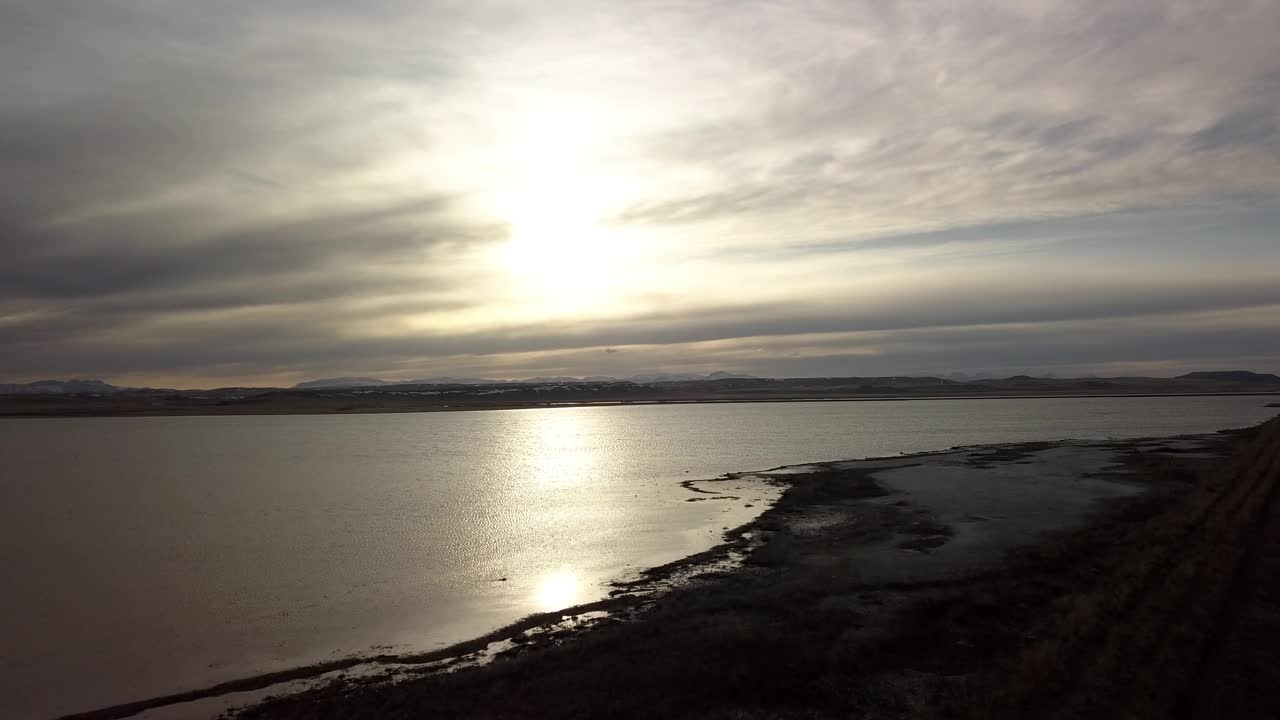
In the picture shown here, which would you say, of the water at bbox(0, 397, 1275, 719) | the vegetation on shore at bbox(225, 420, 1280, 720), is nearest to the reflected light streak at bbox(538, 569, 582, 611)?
the water at bbox(0, 397, 1275, 719)

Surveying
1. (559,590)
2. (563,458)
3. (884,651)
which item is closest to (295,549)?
(559,590)

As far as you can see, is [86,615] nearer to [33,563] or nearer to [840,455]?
[33,563]

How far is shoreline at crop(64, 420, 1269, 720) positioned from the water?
0.78 m

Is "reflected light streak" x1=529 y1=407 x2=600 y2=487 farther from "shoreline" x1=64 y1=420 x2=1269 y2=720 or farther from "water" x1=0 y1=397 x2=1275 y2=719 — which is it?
"shoreline" x1=64 y1=420 x2=1269 y2=720

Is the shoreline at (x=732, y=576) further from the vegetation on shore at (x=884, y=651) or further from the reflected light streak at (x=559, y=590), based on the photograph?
the reflected light streak at (x=559, y=590)

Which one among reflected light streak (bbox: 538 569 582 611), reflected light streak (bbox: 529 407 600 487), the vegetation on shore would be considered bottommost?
reflected light streak (bbox: 529 407 600 487)

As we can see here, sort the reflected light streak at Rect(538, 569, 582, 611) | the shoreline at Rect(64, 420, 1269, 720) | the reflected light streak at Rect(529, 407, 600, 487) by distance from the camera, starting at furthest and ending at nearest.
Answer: the reflected light streak at Rect(529, 407, 600, 487), the reflected light streak at Rect(538, 569, 582, 611), the shoreline at Rect(64, 420, 1269, 720)

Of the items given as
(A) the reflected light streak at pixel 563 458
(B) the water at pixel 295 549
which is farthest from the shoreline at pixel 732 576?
(A) the reflected light streak at pixel 563 458

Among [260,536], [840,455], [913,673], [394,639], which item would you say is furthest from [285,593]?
[840,455]

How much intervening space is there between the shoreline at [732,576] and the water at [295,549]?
0.78 metres

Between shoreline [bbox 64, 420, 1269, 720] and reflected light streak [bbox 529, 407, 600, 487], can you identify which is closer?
shoreline [bbox 64, 420, 1269, 720]

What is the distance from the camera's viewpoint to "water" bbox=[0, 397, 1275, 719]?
16344 mm

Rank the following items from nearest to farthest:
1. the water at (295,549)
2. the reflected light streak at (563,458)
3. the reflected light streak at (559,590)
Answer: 1. the water at (295,549)
2. the reflected light streak at (559,590)
3. the reflected light streak at (563,458)

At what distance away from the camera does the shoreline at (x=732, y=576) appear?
46.9ft
